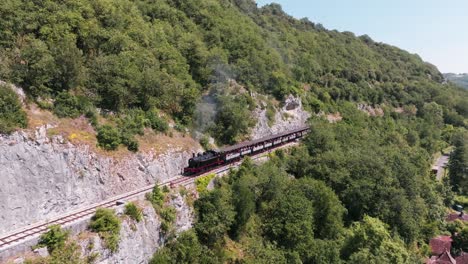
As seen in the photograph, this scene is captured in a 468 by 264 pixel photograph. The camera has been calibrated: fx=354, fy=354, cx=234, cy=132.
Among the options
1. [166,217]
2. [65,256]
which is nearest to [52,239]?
[65,256]

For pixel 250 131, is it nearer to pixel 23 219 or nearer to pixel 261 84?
pixel 261 84

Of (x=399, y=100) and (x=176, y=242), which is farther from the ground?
(x=399, y=100)

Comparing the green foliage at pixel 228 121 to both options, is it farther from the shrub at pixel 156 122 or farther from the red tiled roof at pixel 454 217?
the red tiled roof at pixel 454 217

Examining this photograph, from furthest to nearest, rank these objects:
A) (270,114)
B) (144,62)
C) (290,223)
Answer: (270,114), (144,62), (290,223)

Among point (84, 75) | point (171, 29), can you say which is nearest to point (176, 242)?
point (84, 75)

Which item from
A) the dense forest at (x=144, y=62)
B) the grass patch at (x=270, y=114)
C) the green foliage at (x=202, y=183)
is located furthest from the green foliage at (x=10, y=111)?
the grass patch at (x=270, y=114)

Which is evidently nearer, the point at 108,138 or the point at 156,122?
the point at 108,138

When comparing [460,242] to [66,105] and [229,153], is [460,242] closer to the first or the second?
[229,153]

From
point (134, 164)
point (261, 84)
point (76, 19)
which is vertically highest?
point (76, 19)
